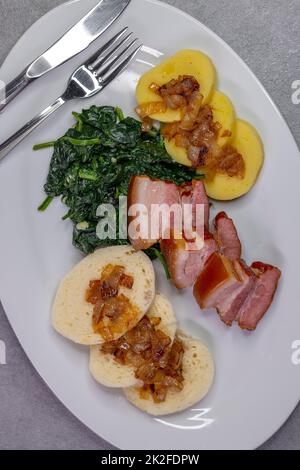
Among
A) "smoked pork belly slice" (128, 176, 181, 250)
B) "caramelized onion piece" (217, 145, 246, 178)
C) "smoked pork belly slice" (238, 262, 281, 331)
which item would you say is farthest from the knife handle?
"smoked pork belly slice" (238, 262, 281, 331)

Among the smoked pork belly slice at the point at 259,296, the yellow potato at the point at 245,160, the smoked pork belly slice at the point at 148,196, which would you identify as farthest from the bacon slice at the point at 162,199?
the smoked pork belly slice at the point at 259,296

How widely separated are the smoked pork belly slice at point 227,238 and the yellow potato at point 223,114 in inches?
15.1

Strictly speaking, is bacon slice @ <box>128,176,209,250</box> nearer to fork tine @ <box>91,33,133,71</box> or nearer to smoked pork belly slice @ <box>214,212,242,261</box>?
smoked pork belly slice @ <box>214,212,242,261</box>

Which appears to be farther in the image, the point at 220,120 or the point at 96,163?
the point at 96,163

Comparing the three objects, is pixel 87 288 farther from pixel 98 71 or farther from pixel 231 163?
pixel 98 71

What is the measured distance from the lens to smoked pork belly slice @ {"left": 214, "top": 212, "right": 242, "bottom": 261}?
278 centimetres

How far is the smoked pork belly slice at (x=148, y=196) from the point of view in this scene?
274cm

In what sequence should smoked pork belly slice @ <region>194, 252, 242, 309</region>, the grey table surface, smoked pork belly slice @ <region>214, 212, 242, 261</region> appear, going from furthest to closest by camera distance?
the grey table surface → smoked pork belly slice @ <region>214, 212, 242, 261</region> → smoked pork belly slice @ <region>194, 252, 242, 309</region>

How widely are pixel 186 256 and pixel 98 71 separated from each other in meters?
1.05

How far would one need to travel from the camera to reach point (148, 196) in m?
2.75

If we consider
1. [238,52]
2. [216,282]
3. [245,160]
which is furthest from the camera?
[238,52]

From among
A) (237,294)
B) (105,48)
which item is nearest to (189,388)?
(237,294)

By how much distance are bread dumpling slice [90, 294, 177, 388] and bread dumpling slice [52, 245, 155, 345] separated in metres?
0.08
